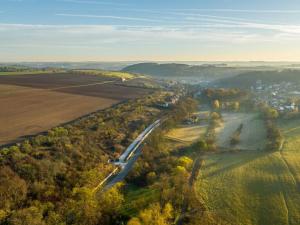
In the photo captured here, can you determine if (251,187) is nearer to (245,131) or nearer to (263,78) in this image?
(245,131)

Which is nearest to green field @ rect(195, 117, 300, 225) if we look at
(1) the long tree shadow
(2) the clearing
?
(1) the long tree shadow

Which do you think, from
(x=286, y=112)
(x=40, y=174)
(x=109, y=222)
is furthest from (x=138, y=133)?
(x=286, y=112)

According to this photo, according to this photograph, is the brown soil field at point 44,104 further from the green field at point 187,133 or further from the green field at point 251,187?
the green field at point 251,187

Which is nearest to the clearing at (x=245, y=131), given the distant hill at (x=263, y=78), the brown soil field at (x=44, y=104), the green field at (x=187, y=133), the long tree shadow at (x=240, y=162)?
the long tree shadow at (x=240, y=162)

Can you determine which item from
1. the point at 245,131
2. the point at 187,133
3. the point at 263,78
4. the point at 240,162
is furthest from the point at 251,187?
the point at 263,78

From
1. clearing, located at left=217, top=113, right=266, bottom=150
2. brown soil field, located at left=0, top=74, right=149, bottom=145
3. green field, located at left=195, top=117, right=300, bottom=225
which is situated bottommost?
green field, located at left=195, top=117, right=300, bottom=225

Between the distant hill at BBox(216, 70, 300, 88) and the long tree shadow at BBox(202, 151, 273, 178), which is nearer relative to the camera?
the long tree shadow at BBox(202, 151, 273, 178)

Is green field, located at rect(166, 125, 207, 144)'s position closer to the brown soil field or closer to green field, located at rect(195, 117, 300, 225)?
green field, located at rect(195, 117, 300, 225)
